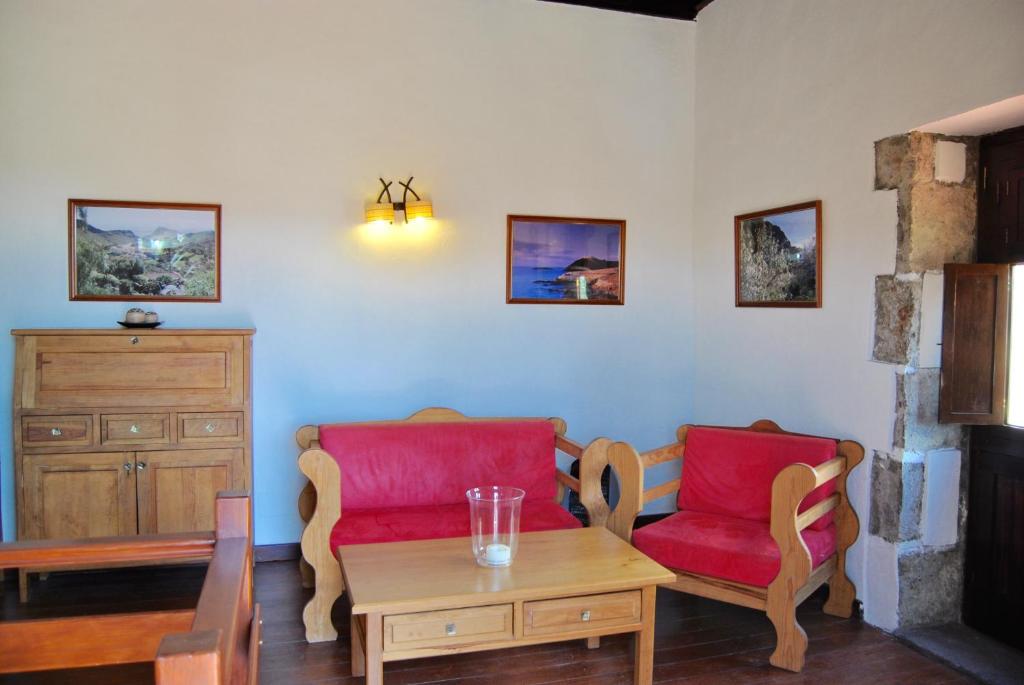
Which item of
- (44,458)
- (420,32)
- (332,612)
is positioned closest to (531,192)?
(420,32)

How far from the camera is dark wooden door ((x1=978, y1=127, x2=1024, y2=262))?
138 inches

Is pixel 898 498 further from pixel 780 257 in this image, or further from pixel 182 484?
pixel 182 484

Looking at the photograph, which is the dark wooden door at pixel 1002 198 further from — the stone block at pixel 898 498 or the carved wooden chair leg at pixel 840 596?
the carved wooden chair leg at pixel 840 596

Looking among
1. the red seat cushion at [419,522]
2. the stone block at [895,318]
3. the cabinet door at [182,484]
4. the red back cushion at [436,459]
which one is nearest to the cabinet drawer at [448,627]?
the red seat cushion at [419,522]

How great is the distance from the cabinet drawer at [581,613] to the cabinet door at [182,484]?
223cm

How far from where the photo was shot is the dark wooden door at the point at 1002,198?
11.5ft

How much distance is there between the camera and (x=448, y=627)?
2.74 m

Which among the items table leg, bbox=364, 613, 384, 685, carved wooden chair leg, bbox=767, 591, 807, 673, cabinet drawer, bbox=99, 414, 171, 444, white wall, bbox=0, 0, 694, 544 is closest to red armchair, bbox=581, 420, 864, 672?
carved wooden chair leg, bbox=767, 591, 807, 673

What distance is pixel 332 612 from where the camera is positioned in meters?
3.91

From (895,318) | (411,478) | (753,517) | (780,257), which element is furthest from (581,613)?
(780,257)

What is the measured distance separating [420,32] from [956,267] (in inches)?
137

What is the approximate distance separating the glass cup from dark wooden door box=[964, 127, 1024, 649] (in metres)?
2.40

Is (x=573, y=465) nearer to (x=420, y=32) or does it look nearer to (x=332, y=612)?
(x=332, y=612)

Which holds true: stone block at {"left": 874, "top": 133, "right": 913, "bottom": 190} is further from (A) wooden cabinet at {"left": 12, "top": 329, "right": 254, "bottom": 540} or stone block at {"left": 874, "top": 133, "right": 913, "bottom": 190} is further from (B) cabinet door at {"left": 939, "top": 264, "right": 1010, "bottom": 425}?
(A) wooden cabinet at {"left": 12, "top": 329, "right": 254, "bottom": 540}
